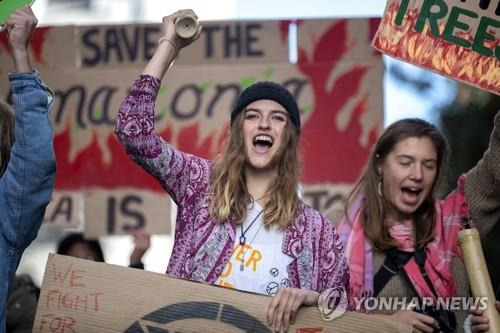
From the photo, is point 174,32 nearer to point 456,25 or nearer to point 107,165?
point 456,25

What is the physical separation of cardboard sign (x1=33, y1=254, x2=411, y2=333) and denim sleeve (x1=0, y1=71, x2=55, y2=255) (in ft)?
0.61

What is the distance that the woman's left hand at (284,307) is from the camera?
3639 millimetres

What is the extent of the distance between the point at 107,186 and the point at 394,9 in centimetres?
287

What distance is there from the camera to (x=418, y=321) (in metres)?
4.23

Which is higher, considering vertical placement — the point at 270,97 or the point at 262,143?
the point at 270,97

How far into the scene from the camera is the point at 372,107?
6641mm

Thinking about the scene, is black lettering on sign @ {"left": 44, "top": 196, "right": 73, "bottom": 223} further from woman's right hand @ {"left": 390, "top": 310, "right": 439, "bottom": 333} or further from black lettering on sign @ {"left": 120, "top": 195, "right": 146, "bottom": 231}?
woman's right hand @ {"left": 390, "top": 310, "right": 439, "bottom": 333}

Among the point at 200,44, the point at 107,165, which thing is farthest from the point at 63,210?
the point at 200,44

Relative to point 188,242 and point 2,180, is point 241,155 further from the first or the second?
point 2,180

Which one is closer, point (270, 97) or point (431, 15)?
point (270, 97)

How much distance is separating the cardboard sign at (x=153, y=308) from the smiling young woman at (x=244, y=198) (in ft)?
0.60

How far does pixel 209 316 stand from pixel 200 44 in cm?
332

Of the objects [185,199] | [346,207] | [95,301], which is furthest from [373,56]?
[95,301]

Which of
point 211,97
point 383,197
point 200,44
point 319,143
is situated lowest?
point 383,197
